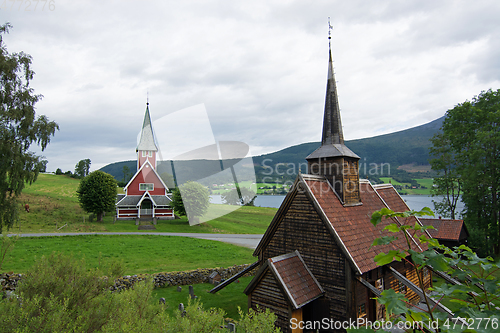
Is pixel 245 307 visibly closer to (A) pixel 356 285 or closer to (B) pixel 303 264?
(B) pixel 303 264

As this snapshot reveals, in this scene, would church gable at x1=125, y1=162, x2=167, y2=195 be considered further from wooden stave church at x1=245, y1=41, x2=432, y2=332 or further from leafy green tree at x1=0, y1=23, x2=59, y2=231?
wooden stave church at x1=245, y1=41, x2=432, y2=332

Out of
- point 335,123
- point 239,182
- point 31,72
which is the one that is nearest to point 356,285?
point 335,123

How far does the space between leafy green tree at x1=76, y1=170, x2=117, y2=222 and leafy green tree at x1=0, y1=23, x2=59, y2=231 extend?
2032 centimetres

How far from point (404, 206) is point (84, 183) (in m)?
39.4

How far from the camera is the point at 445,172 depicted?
29.3 metres

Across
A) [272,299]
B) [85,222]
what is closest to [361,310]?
[272,299]

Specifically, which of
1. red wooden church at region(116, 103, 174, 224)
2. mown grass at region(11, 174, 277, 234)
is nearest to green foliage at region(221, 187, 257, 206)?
mown grass at region(11, 174, 277, 234)

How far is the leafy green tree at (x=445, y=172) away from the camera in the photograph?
94.0 ft

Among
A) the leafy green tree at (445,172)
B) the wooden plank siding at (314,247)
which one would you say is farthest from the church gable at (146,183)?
the leafy green tree at (445,172)

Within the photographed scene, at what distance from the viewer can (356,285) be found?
10.4m

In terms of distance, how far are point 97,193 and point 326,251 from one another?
35.4 metres

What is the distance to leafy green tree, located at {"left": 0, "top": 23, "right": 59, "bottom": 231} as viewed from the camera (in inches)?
623

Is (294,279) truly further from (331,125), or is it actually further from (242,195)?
(242,195)

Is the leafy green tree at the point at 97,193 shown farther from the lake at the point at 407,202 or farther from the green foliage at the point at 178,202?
the lake at the point at 407,202
